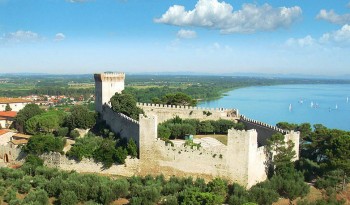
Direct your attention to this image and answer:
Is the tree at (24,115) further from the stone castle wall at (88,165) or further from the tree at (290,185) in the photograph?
the tree at (290,185)

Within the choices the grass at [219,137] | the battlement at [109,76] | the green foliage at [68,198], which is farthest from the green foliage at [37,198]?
the battlement at [109,76]

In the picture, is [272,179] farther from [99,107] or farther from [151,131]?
[99,107]

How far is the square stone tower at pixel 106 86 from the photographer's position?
23031 millimetres

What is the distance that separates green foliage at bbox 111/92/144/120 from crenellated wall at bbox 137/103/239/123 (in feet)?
5.65

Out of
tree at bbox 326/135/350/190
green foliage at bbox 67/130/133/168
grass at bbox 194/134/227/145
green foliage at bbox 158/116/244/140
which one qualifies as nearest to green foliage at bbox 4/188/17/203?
green foliage at bbox 67/130/133/168

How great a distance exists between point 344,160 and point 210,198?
5713 millimetres

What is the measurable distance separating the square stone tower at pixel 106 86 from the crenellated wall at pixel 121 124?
2.09ft

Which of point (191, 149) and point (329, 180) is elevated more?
Result: point (191, 149)

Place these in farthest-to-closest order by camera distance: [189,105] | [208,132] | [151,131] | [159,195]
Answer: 1. [189,105]
2. [208,132]
3. [151,131]
4. [159,195]

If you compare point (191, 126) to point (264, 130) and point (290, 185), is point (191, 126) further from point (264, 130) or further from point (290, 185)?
point (290, 185)

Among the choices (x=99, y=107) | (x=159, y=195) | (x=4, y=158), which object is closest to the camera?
(x=159, y=195)

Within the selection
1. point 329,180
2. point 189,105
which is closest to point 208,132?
point 189,105

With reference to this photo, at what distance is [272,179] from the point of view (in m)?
14.7

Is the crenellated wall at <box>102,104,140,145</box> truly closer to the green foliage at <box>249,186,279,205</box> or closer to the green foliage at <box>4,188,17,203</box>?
the green foliage at <box>4,188,17,203</box>
